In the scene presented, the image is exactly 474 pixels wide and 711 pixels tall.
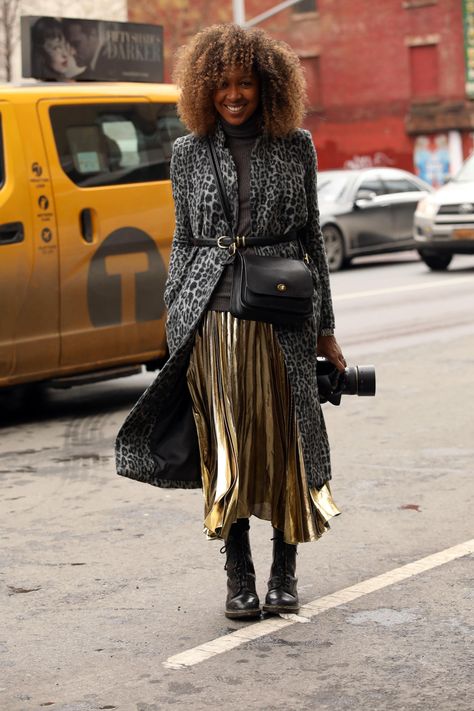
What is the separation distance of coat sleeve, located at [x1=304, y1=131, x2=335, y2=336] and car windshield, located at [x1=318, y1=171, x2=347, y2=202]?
16.4 metres

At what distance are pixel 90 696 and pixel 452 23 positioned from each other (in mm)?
40309

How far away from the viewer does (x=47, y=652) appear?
4434 millimetres

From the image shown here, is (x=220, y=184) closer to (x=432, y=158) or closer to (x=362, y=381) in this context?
(x=362, y=381)

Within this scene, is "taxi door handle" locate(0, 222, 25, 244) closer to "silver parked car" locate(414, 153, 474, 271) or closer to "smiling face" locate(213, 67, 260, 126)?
"smiling face" locate(213, 67, 260, 126)

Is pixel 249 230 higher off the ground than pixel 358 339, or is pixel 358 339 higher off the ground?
pixel 249 230

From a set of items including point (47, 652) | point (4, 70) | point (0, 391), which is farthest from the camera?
point (4, 70)

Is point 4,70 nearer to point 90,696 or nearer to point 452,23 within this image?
point 452,23

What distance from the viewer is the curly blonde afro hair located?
4.62m

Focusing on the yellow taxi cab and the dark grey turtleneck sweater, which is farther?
the yellow taxi cab

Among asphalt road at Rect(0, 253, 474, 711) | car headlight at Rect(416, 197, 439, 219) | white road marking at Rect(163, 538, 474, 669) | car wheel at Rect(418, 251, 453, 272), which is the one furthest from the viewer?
car wheel at Rect(418, 251, 453, 272)

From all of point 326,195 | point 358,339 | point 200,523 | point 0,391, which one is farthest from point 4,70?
point 200,523

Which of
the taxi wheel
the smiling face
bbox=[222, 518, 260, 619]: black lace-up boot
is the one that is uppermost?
the smiling face

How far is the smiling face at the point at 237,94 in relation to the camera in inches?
182

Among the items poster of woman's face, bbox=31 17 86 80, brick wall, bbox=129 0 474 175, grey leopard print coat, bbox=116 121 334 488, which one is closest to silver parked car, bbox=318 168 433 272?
poster of woman's face, bbox=31 17 86 80
